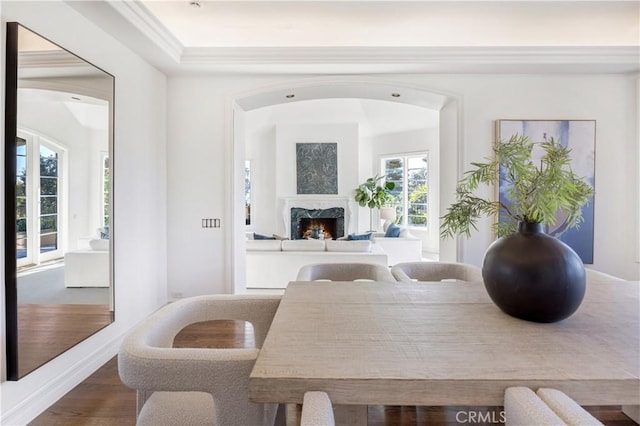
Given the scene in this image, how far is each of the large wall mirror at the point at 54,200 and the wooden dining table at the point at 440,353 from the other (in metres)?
1.54

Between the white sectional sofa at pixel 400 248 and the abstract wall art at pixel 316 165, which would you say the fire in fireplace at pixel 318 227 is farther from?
the white sectional sofa at pixel 400 248

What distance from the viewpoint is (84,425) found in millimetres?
1882

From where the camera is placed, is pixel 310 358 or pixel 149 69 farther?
pixel 149 69

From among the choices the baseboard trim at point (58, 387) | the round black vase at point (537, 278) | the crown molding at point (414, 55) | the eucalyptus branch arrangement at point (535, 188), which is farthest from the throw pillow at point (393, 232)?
the round black vase at point (537, 278)

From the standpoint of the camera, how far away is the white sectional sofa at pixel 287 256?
4.33 metres

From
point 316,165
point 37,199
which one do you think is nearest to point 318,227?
point 316,165

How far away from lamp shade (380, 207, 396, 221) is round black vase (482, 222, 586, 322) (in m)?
6.74

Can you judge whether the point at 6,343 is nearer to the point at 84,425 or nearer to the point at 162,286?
the point at 84,425

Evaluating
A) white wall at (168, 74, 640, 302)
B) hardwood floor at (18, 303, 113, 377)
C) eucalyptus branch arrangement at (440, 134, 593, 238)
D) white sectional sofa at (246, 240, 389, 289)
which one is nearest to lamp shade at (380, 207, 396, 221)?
white sectional sofa at (246, 240, 389, 289)

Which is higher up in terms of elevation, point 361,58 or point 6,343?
point 361,58

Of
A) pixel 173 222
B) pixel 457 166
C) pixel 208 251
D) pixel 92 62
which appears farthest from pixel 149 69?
pixel 457 166

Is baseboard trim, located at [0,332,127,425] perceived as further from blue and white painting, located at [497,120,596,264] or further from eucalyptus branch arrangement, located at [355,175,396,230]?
eucalyptus branch arrangement, located at [355,175,396,230]

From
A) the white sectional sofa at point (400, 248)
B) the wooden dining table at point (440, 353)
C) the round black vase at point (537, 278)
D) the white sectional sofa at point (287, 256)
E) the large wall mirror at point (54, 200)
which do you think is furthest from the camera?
the white sectional sofa at point (400, 248)

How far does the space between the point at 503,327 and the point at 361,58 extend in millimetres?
2812
